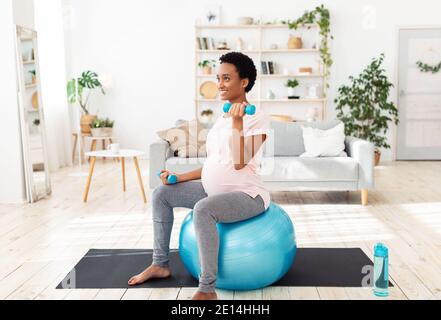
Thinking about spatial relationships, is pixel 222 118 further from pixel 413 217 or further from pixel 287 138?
pixel 287 138

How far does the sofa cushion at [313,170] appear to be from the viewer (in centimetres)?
454

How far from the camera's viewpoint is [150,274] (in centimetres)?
268

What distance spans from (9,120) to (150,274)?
261 centimetres

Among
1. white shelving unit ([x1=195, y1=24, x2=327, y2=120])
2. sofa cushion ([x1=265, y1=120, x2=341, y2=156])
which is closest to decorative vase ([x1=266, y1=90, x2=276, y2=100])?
white shelving unit ([x1=195, y1=24, x2=327, y2=120])

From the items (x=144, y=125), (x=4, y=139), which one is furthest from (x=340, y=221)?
(x=144, y=125)

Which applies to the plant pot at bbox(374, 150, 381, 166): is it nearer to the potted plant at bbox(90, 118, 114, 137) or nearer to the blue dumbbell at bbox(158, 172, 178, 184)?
the potted plant at bbox(90, 118, 114, 137)

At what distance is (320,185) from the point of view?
4.57 metres

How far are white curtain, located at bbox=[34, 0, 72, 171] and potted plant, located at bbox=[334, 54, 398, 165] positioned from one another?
3.69m

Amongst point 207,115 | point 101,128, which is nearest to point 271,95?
point 207,115

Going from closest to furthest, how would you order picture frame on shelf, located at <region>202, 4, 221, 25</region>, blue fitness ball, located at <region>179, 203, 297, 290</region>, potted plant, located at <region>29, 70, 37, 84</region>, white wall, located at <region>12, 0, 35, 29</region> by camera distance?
blue fitness ball, located at <region>179, 203, 297, 290</region>
white wall, located at <region>12, 0, 35, 29</region>
potted plant, located at <region>29, 70, 37, 84</region>
picture frame on shelf, located at <region>202, 4, 221, 25</region>

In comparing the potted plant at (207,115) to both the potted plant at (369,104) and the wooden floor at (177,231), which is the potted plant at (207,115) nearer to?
the potted plant at (369,104)

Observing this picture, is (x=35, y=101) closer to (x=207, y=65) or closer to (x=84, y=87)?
(x=84, y=87)

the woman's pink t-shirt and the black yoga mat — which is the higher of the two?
the woman's pink t-shirt

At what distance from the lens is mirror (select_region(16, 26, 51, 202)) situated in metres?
4.67
